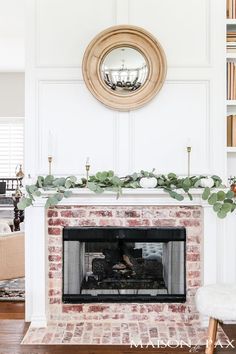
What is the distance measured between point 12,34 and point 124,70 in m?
3.85

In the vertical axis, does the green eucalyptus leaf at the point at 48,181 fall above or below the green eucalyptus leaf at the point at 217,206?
above

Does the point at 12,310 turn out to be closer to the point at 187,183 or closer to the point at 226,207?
the point at 187,183

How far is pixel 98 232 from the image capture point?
145 inches

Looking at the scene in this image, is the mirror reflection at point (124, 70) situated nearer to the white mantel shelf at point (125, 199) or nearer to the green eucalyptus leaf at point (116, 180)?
the green eucalyptus leaf at point (116, 180)

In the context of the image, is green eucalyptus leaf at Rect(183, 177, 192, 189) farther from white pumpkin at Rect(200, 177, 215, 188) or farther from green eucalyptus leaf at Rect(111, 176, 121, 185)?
green eucalyptus leaf at Rect(111, 176, 121, 185)

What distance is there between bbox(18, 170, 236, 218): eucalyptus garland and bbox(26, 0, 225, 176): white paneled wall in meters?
0.19

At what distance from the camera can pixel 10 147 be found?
33.4 feet

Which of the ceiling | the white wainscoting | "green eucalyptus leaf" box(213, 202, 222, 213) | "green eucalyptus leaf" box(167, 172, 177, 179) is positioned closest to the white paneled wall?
the white wainscoting

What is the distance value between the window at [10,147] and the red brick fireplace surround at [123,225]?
6701 millimetres

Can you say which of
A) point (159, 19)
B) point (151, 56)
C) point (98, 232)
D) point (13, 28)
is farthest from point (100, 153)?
point (13, 28)

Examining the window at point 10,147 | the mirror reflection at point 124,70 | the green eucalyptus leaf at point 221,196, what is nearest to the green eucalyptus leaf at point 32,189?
the mirror reflection at point 124,70

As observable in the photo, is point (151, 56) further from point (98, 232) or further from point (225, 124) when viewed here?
point (98, 232)

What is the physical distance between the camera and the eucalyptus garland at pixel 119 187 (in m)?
3.48

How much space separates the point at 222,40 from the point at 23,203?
6.71 feet
